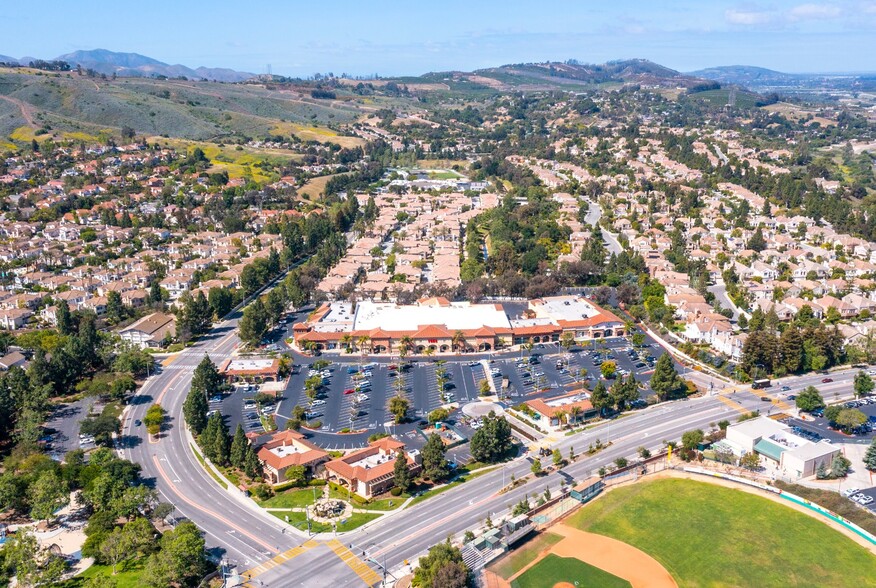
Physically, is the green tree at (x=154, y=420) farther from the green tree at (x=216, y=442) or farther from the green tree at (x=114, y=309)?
the green tree at (x=114, y=309)

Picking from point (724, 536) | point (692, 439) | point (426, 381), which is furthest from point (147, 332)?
point (724, 536)

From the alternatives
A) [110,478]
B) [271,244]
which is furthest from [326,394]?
[271,244]

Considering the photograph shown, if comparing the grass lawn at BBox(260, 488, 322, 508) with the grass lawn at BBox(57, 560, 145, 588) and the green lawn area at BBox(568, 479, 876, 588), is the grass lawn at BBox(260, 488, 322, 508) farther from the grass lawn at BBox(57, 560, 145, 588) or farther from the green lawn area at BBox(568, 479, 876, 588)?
the green lawn area at BBox(568, 479, 876, 588)

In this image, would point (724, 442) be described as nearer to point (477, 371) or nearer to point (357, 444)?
point (477, 371)

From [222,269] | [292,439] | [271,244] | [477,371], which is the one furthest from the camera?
[271,244]

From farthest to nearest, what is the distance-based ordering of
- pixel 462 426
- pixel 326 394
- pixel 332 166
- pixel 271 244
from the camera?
pixel 332 166, pixel 271 244, pixel 326 394, pixel 462 426

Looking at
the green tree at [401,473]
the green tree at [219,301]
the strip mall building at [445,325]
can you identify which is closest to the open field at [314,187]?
the green tree at [219,301]
